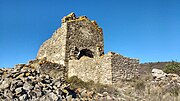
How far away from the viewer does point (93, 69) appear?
16.5 metres

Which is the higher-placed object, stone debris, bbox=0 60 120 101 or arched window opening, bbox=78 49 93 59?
arched window opening, bbox=78 49 93 59

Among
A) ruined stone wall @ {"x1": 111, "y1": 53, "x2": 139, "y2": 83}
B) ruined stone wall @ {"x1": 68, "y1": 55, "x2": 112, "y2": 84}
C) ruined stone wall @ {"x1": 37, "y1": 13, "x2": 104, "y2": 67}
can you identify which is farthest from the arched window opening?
ruined stone wall @ {"x1": 111, "y1": 53, "x2": 139, "y2": 83}

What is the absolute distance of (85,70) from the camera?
16.8 metres

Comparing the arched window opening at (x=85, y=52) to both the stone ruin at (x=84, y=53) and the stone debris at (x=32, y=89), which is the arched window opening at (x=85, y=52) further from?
the stone debris at (x=32, y=89)

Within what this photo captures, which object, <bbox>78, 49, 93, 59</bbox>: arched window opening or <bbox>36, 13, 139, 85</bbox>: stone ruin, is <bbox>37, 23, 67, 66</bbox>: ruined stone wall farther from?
<bbox>78, 49, 93, 59</bbox>: arched window opening

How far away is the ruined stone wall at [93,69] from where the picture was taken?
15.8m

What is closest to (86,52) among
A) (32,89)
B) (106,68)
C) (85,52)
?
(85,52)

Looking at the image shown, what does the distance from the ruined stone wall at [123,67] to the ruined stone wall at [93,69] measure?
0.36 metres

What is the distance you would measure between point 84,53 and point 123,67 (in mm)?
4429

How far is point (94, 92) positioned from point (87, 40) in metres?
6.79

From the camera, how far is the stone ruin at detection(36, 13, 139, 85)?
15906 mm

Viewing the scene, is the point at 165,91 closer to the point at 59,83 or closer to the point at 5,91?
the point at 59,83

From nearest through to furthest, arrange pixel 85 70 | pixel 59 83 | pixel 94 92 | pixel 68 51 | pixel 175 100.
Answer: pixel 175 100 < pixel 59 83 < pixel 94 92 < pixel 85 70 < pixel 68 51

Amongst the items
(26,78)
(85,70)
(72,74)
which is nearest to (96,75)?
(85,70)
